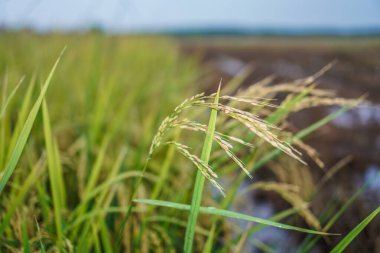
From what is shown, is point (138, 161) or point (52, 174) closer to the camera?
point (52, 174)

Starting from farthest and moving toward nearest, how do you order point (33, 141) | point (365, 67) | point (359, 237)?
point (365, 67)
point (359, 237)
point (33, 141)

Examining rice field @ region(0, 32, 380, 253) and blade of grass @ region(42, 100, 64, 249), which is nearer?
rice field @ region(0, 32, 380, 253)

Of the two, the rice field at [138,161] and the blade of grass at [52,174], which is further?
the blade of grass at [52,174]

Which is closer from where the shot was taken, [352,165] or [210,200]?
[210,200]

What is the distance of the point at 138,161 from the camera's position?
4.89ft

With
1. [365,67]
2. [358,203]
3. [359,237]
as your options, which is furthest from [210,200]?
[365,67]

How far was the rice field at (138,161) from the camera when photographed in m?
0.74

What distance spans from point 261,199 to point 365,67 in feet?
41.0

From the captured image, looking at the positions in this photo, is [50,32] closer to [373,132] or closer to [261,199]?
[261,199]

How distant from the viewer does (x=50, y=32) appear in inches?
A: 149

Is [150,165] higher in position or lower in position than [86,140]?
lower

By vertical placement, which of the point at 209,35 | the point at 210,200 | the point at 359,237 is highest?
the point at 209,35

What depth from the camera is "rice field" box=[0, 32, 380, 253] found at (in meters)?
0.74

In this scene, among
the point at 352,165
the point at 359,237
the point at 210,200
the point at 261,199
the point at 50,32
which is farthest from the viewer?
the point at 50,32
